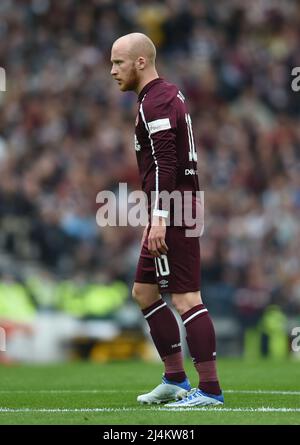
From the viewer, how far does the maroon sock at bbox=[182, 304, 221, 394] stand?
7266 millimetres

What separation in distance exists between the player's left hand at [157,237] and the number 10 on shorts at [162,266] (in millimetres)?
92

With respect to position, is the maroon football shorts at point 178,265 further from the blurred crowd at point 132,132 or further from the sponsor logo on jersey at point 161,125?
the blurred crowd at point 132,132

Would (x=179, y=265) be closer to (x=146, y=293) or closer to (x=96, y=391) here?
(x=146, y=293)

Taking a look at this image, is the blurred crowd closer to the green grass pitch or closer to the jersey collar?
the green grass pitch

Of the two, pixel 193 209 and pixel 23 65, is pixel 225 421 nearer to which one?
pixel 193 209

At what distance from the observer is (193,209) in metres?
7.41

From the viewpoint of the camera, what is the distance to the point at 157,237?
23.6 feet

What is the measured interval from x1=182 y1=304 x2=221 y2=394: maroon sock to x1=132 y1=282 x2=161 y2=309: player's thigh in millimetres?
412

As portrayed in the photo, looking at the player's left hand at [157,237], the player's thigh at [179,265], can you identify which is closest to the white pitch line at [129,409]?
the player's thigh at [179,265]

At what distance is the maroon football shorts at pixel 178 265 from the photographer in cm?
733

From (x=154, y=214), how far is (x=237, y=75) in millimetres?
13824

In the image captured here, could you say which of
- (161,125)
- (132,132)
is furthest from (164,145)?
(132,132)

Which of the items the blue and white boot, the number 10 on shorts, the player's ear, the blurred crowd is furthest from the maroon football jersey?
the blurred crowd

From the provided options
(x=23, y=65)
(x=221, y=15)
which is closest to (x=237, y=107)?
(x=221, y=15)
